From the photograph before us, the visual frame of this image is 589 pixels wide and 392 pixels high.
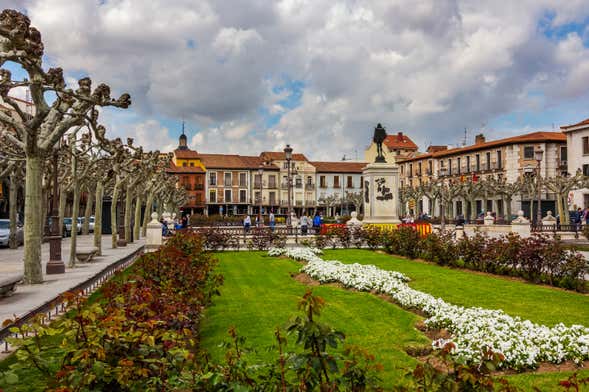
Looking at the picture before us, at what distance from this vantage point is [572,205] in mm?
55375

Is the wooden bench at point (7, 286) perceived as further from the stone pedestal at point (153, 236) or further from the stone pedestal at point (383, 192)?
the stone pedestal at point (383, 192)

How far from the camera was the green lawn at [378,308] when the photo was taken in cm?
756

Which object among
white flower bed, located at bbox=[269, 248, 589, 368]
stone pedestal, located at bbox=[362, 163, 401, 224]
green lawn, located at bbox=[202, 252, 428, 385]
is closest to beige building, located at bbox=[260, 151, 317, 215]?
stone pedestal, located at bbox=[362, 163, 401, 224]

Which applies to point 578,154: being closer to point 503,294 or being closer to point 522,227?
point 522,227

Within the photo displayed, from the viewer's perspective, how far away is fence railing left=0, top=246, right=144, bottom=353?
6399mm

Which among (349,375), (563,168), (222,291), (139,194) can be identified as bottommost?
(222,291)

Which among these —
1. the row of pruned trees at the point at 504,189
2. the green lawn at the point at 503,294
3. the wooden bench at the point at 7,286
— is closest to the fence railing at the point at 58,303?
the wooden bench at the point at 7,286

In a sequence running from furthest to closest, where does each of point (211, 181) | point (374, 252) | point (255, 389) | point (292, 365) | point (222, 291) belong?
point (211, 181) < point (374, 252) < point (222, 291) < point (255, 389) < point (292, 365)

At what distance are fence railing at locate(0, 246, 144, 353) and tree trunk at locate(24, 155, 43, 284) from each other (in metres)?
1.26

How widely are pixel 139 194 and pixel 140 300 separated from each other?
28.9m

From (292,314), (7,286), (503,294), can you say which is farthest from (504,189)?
(292,314)

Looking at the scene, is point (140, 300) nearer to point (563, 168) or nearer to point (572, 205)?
point (572, 205)

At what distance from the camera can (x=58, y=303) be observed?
5.54 metres

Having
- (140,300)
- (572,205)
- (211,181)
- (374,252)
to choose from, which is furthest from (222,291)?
(211,181)
